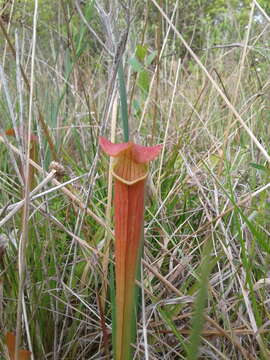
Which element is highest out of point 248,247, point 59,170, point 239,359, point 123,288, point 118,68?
point 118,68

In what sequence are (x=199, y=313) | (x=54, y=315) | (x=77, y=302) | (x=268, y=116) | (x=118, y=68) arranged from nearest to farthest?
(x=199, y=313), (x=118, y=68), (x=54, y=315), (x=77, y=302), (x=268, y=116)

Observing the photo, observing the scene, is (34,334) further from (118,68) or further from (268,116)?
(268,116)

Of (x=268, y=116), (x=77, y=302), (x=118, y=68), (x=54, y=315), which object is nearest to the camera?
(x=118, y=68)

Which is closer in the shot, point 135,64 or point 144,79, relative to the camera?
point 135,64

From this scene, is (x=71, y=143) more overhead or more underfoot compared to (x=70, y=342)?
more overhead

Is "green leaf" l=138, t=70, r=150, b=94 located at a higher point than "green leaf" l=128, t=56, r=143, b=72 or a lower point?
lower

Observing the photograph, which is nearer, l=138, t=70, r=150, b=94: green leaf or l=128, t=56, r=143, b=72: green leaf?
l=128, t=56, r=143, b=72: green leaf

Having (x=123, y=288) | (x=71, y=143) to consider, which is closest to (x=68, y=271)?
(x=123, y=288)

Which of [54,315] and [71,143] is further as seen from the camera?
[71,143]

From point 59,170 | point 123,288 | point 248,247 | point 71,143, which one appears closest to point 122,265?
point 123,288

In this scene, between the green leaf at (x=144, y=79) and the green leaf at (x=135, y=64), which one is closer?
the green leaf at (x=135, y=64)

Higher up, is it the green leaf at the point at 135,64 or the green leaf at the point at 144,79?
the green leaf at the point at 135,64

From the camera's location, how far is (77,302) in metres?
0.98

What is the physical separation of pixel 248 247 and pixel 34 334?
518mm
